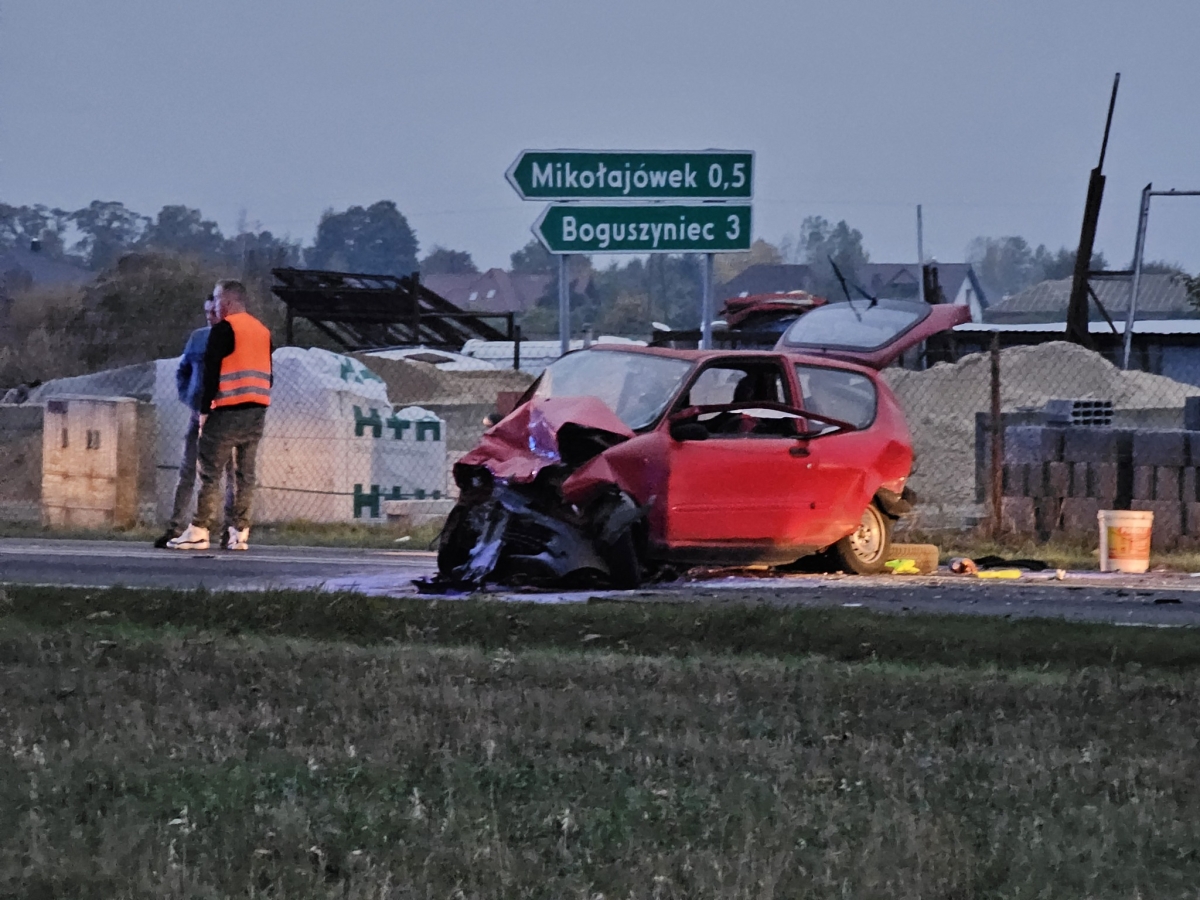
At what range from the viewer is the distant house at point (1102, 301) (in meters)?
94.8

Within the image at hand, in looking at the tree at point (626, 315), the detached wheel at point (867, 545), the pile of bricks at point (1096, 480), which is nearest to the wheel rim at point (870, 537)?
the detached wheel at point (867, 545)

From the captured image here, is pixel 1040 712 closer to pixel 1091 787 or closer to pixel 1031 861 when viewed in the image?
pixel 1091 787

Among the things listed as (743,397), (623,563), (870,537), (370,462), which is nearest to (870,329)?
(870,537)

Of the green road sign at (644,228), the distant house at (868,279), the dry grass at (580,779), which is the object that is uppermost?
the distant house at (868,279)

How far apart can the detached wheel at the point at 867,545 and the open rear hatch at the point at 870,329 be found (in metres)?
1.56

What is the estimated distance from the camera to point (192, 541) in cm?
1549

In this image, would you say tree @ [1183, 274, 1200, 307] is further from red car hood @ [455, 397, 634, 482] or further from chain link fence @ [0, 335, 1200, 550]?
red car hood @ [455, 397, 634, 482]

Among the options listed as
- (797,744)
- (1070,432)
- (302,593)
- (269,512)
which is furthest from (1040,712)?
(269,512)

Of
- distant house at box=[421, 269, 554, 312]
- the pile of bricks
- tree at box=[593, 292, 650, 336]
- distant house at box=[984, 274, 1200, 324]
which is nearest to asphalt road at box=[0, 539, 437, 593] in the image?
the pile of bricks

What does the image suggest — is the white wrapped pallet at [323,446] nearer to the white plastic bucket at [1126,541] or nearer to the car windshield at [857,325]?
the car windshield at [857,325]

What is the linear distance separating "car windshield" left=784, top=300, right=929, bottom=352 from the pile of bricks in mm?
1946

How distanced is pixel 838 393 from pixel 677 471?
206 centimetres

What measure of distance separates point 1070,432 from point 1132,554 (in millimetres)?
2290

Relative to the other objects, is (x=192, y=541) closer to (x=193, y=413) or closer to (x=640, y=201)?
(x=193, y=413)
